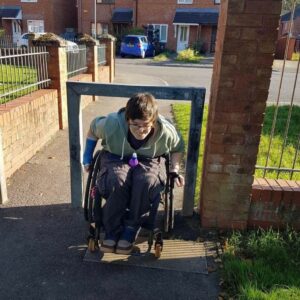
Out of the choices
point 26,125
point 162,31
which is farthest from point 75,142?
point 162,31

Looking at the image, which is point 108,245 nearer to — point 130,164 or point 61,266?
point 61,266

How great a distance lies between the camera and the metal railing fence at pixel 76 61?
7699 millimetres

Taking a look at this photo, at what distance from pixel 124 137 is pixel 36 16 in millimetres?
37088

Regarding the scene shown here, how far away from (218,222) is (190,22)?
32.4 metres

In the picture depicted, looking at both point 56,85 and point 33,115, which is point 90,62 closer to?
point 56,85

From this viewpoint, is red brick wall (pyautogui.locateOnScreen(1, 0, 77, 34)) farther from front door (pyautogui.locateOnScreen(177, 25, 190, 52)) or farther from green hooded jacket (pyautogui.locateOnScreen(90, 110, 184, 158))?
green hooded jacket (pyautogui.locateOnScreen(90, 110, 184, 158))

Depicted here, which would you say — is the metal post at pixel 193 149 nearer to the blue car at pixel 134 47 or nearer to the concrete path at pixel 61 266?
the concrete path at pixel 61 266

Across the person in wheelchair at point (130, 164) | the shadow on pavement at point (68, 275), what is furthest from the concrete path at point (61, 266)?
the person in wheelchair at point (130, 164)

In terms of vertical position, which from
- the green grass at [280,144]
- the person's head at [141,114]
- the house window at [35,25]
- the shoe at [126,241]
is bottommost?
the green grass at [280,144]

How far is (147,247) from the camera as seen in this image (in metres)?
3.07

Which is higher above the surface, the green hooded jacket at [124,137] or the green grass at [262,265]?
the green hooded jacket at [124,137]

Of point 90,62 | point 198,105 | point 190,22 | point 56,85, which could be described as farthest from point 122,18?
point 198,105

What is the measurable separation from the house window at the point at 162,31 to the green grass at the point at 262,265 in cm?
3386

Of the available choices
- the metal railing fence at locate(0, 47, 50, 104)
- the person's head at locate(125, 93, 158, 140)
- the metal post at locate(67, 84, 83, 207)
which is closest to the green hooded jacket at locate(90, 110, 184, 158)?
the person's head at locate(125, 93, 158, 140)
